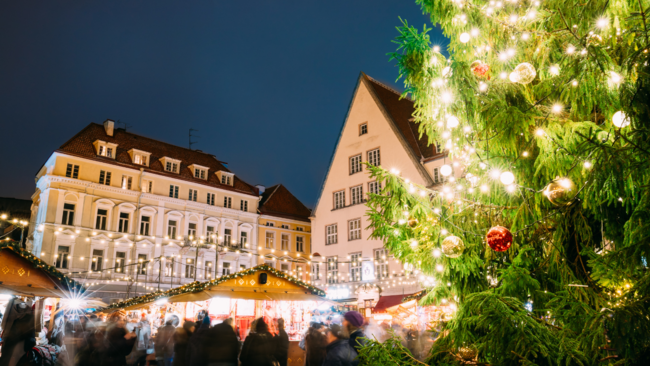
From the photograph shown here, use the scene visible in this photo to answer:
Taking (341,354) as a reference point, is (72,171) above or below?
above

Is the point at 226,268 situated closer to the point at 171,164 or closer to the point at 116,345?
the point at 171,164

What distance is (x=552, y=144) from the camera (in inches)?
166

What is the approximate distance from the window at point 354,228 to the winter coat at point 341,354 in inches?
794

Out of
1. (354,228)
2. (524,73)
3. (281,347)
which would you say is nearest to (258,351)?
(281,347)

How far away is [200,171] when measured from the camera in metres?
38.6

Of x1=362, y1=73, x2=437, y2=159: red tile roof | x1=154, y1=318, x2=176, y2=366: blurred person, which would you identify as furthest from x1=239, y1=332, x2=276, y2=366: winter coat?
x1=362, y1=73, x2=437, y2=159: red tile roof

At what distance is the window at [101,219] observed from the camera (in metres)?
31.4

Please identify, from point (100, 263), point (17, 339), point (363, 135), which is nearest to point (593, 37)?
point (17, 339)

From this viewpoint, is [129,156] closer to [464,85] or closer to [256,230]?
[256,230]

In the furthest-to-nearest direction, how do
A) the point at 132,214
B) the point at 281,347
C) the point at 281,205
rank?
the point at 281,205
the point at 132,214
the point at 281,347

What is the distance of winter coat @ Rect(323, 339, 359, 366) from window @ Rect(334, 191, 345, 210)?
21.5 metres

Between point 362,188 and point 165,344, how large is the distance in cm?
1674

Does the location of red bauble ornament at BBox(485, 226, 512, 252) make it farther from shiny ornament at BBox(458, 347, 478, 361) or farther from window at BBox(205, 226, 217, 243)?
window at BBox(205, 226, 217, 243)

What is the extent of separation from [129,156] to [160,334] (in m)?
26.9
